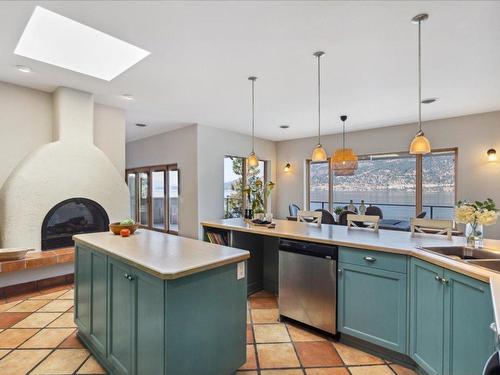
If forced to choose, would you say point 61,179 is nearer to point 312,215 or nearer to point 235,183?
point 312,215

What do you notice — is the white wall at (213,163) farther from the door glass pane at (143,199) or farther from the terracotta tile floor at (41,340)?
the terracotta tile floor at (41,340)

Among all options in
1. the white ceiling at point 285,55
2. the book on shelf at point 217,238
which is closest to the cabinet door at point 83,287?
the book on shelf at point 217,238

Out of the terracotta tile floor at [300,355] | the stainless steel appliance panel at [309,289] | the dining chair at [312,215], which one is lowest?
the terracotta tile floor at [300,355]

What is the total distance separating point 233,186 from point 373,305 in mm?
5013

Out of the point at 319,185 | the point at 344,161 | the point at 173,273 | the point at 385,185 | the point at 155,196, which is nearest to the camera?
the point at 173,273

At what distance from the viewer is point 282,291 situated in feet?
8.99

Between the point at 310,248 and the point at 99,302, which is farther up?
the point at 310,248

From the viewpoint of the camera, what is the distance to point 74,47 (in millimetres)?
2988

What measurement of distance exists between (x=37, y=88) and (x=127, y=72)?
1.66 metres

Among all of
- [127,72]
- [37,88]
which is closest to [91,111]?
[37,88]

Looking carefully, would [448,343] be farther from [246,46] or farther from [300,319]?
[246,46]

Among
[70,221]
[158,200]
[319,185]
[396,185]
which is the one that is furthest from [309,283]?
[158,200]

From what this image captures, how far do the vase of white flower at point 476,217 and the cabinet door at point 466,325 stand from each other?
0.57 metres

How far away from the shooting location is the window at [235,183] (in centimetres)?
667
